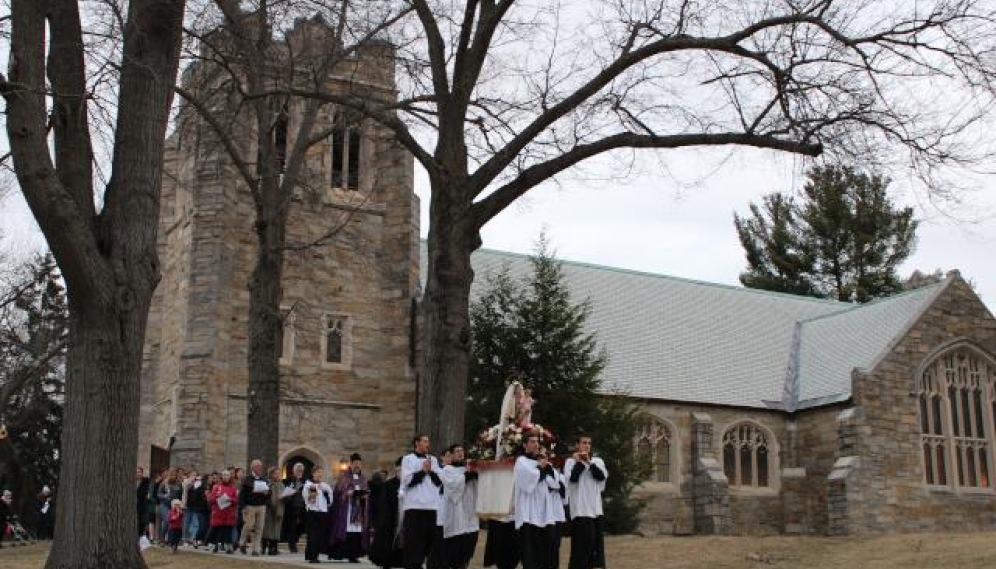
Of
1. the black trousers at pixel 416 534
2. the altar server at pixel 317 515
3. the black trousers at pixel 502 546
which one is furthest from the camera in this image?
the altar server at pixel 317 515

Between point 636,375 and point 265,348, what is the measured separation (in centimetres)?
1293

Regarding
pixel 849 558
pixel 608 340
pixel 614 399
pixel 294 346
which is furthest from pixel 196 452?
pixel 849 558

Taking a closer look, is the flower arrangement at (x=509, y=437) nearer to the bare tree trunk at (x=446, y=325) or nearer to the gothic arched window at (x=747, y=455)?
the bare tree trunk at (x=446, y=325)

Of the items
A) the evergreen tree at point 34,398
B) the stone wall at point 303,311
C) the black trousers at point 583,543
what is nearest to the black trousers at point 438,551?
the black trousers at point 583,543

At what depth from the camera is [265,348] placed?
68.3 ft

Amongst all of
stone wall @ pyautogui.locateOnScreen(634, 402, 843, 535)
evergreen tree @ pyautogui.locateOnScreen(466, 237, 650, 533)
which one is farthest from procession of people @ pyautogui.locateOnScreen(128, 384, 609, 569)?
stone wall @ pyautogui.locateOnScreen(634, 402, 843, 535)

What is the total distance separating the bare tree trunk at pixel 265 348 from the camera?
2064 centimetres

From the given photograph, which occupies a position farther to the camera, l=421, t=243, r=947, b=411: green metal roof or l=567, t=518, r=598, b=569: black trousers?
l=421, t=243, r=947, b=411: green metal roof

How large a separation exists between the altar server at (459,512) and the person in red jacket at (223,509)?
18.1 feet

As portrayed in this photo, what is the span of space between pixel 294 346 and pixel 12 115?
662 inches

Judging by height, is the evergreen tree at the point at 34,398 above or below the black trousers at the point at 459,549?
above

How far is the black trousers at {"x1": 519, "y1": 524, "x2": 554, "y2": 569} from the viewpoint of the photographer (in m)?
14.5

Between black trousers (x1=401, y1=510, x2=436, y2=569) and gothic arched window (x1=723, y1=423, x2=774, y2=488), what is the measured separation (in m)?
17.7

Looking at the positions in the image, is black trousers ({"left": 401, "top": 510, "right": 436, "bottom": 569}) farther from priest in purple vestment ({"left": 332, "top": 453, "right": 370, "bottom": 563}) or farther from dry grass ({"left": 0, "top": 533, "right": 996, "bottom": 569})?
priest in purple vestment ({"left": 332, "top": 453, "right": 370, "bottom": 563})
